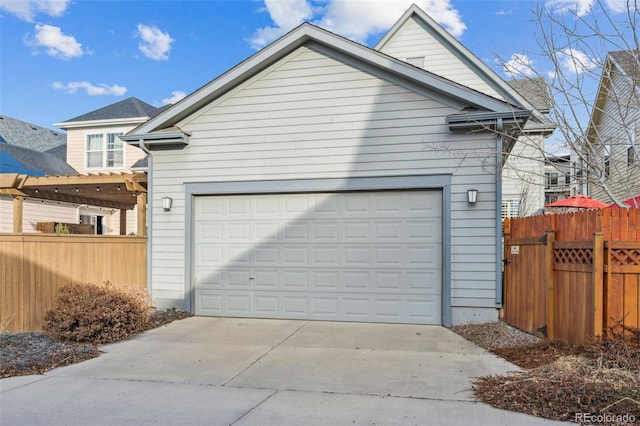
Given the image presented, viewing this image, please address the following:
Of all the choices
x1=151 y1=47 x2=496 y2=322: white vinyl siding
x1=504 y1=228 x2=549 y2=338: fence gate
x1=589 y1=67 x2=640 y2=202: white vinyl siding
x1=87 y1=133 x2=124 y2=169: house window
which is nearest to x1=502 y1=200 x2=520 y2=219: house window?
x1=589 y1=67 x2=640 y2=202: white vinyl siding

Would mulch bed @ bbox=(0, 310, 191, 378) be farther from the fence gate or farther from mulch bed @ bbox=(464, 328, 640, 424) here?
the fence gate

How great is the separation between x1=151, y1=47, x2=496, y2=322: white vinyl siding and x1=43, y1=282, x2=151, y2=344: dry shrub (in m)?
1.68

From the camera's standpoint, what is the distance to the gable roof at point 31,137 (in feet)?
74.5

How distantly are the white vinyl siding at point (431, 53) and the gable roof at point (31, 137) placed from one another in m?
17.9

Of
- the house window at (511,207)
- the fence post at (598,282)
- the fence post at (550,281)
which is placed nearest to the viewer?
the fence post at (598,282)

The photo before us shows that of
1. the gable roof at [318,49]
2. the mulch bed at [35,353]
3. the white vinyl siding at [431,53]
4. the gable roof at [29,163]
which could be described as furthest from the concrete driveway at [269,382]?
the gable roof at [29,163]

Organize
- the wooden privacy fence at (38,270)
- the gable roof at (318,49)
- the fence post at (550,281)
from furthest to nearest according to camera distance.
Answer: the gable roof at (318,49) → the wooden privacy fence at (38,270) → the fence post at (550,281)

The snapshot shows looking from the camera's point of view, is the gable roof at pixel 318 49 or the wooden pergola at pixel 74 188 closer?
the gable roof at pixel 318 49

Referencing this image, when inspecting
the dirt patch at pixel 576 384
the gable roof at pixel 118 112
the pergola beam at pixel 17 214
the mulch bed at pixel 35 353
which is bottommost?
the mulch bed at pixel 35 353

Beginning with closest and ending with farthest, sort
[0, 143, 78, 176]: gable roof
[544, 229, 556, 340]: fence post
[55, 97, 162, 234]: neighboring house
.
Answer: [544, 229, 556, 340]: fence post → [0, 143, 78, 176]: gable roof → [55, 97, 162, 234]: neighboring house

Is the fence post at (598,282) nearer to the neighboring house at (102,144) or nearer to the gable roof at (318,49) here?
the gable roof at (318,49)

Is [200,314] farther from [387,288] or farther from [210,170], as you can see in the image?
[387,288]

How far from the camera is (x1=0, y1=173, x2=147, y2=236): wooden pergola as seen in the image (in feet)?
31.8

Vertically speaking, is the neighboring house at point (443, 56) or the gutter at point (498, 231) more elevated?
the neighboring house at point (443, 56)
